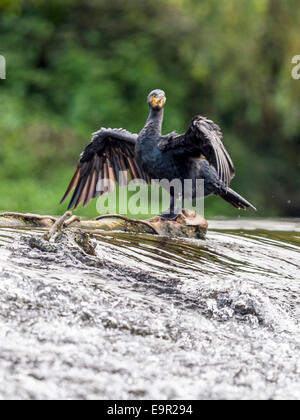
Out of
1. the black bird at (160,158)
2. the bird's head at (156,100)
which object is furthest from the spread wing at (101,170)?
the bird's head at (156,100)

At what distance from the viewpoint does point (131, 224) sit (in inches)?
198

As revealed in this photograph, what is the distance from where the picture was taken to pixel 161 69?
571 inches

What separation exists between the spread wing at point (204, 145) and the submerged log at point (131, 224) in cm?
44

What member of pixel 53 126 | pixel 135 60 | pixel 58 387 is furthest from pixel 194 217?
pixel 135 60

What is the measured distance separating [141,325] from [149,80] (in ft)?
36.1

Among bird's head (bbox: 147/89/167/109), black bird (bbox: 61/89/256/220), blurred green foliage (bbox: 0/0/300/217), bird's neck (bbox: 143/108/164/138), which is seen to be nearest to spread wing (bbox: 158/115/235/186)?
black bird (bbox: 61/89/256/220)

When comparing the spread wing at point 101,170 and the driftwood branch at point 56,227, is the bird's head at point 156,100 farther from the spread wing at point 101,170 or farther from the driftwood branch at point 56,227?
the driftwood branch at point 56,227

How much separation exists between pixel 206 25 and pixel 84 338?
36.2ft

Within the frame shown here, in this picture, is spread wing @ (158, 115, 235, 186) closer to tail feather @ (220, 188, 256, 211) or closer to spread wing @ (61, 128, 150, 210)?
tail feather @ (220, 188, 256, 211)

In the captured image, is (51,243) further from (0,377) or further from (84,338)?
(0,377)

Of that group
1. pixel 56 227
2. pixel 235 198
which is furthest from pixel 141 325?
pixel 235 198

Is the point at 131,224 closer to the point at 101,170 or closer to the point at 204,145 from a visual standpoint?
the point at 204,145

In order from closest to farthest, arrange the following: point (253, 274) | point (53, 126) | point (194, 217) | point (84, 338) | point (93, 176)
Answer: point (84, 338) → point (253, 274) → point (194, 217) → point (93, 176) → point (53, 126)

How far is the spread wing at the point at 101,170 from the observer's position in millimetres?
5777
